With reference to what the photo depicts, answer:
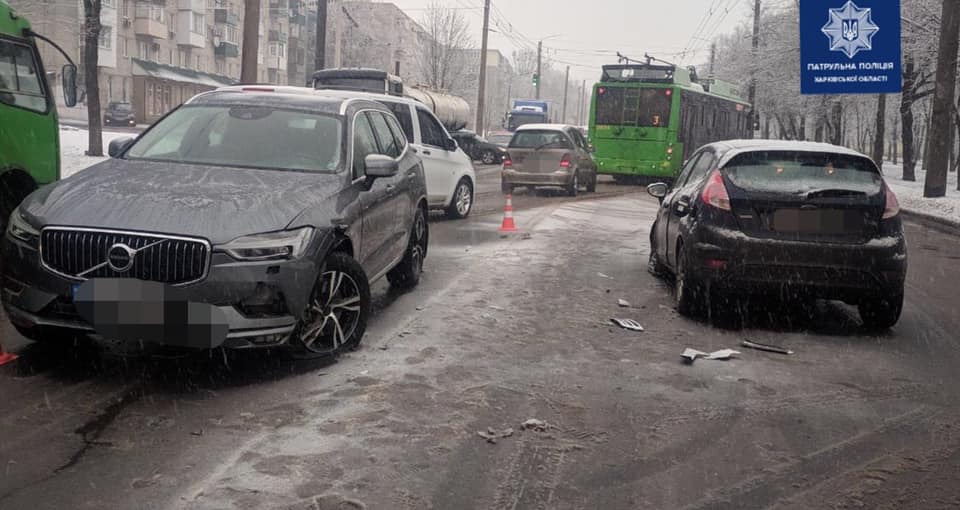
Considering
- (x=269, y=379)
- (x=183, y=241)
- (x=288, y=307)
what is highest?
(x=183, y=241)

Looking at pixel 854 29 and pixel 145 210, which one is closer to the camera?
pixel 145 210

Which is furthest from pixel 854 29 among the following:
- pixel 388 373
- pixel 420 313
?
pixel 388 373

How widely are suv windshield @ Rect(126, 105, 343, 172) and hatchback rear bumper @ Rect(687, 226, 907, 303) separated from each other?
10.1 ft

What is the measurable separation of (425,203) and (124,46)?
5693cm

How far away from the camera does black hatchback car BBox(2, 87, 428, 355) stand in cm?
479

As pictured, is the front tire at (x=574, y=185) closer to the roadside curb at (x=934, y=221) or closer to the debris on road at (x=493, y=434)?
the roadside curb at (x=934, y=221)

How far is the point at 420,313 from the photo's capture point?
7.36 meters

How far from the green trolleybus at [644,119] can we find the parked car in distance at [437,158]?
1160cm

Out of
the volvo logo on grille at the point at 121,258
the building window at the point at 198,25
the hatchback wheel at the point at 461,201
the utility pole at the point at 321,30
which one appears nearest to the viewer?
the volvo logo on grille at the point at 121,258

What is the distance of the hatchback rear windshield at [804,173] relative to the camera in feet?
22.9

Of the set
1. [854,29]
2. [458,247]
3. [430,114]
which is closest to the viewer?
[458,247]

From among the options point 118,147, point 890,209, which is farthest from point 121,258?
point 890,209

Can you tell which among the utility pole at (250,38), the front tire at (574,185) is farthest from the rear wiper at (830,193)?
the utility pole at (250,38)

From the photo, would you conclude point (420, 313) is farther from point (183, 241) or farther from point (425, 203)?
point (183, 241)
